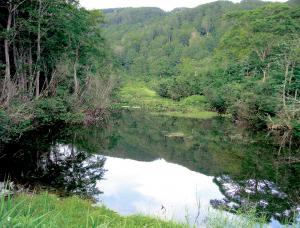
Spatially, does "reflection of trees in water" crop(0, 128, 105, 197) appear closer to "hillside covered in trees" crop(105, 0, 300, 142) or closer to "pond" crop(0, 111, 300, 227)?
"pond" crop(0, 111, 300, 227)

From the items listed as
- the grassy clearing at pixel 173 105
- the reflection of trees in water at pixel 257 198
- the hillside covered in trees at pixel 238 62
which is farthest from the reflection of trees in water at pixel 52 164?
the grassy clearing at pixel 173 105

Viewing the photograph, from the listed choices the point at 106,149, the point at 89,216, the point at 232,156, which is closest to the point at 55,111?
the point at 106,149

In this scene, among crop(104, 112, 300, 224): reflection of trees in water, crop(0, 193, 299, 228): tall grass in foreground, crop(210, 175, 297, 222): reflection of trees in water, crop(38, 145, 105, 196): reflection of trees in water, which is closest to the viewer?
crop(0, 193, 299, 228): tall grass in foreground

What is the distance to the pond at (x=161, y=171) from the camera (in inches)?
563

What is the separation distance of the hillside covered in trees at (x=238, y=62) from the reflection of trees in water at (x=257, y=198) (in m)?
8.23

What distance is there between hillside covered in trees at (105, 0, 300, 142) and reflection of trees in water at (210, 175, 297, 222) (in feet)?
27.0

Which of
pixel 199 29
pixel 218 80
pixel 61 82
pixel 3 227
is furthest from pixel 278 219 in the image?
pixel 199 29

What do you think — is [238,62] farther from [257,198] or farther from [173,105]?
[257,198]

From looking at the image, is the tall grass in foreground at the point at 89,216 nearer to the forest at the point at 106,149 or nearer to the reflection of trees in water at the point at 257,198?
the forest at the point at 106,149

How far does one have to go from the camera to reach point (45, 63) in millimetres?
30234

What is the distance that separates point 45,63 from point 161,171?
14564 mm

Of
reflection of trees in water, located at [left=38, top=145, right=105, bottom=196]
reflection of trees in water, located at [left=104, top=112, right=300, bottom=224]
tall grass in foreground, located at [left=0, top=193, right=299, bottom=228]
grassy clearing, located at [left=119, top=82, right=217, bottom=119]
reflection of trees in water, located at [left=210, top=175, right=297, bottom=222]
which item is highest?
tall grass in foreground, located at [left=0, top=193, right=299, bottom=228]

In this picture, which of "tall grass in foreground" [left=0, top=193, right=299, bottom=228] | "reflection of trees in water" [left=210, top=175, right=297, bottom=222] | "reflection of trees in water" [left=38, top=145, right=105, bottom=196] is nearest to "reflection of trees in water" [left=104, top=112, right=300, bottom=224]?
"reflection of trees in water" [left=210, top=175, right=297, bottom=222]

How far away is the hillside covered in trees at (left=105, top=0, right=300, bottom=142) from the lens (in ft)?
122
